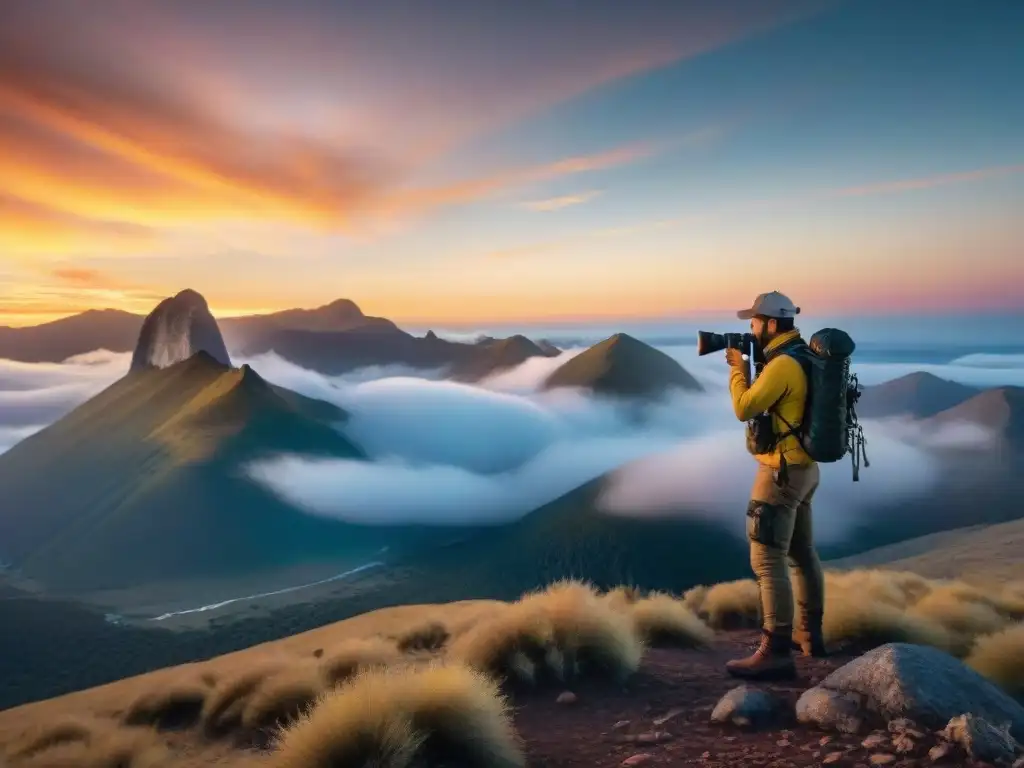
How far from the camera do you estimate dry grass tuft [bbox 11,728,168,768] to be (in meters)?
7.42

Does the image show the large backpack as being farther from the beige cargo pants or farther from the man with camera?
the beige cargo pants

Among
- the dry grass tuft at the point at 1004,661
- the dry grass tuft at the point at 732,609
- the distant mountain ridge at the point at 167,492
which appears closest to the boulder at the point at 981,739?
the dry grass tuft at the point at 1004,661

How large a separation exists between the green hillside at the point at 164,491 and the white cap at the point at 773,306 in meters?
155

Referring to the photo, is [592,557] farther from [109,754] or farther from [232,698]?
[109,754]

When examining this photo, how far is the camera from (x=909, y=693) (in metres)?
5.21

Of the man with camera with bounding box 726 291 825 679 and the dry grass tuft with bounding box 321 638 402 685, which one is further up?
the man with camera with bounding box 726 291 825 679

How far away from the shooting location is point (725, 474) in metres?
158

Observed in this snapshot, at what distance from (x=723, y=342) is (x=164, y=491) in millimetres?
170882

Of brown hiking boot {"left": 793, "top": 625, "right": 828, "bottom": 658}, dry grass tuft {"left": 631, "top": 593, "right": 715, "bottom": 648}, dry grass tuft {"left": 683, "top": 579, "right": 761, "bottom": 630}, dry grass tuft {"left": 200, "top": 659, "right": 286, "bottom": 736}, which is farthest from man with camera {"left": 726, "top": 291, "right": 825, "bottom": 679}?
dry grass tuft {"left": 200, "top": 659, "right": 286, "bottom": 736}

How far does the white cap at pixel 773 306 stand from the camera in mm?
6848

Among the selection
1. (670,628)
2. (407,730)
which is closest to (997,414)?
(670,628)

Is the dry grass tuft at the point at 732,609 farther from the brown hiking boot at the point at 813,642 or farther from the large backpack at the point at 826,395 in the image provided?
the large backpack at the point at 826,395

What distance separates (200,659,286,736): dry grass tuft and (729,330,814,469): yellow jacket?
284 inches

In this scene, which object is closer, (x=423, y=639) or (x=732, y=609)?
(x=732, y=609)
